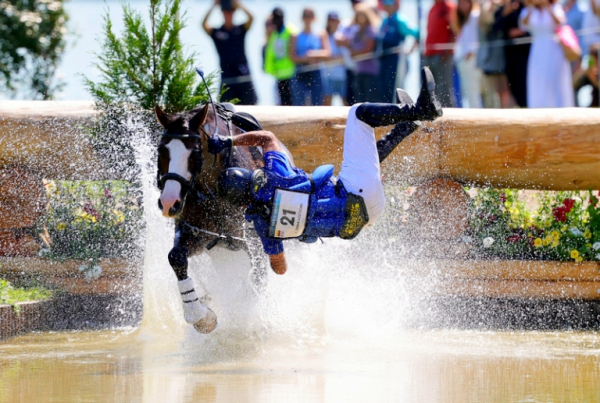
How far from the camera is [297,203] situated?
600 cm

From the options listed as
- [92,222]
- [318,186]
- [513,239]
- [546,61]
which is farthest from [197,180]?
[546,61]

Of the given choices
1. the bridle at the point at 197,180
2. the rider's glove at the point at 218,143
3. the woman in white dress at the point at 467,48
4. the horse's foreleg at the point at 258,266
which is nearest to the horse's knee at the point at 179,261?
the bridle at the point at 197,180

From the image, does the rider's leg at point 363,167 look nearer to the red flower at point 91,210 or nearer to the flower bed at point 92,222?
the flower bed at point 92,222

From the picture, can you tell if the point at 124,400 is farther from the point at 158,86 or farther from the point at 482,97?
the point at 482,97

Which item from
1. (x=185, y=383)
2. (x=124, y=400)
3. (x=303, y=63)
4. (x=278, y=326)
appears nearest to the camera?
(x=124, y=400)

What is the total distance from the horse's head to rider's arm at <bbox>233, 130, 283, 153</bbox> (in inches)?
11.4

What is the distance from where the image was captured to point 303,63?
11.2 m

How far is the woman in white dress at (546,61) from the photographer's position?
10508mm

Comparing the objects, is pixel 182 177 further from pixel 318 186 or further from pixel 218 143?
pixel 318 186

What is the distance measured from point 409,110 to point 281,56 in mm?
5416

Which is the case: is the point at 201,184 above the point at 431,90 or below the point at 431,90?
below

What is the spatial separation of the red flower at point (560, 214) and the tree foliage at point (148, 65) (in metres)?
3.31

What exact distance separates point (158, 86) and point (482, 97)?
15.7 ft

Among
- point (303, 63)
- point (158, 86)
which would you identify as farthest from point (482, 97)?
point (158, 86)
